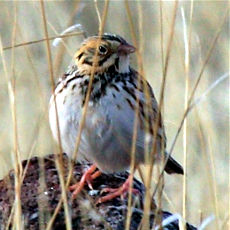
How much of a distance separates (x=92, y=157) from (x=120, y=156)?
13 centimetres

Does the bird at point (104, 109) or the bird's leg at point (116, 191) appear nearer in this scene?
the bird's leg at point (116, 191)

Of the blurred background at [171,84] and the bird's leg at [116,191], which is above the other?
the bird's leg at [116,191]

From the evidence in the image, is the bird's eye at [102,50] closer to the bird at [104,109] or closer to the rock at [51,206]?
the bird at [104,109]

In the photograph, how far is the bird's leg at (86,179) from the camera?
4.55 metres

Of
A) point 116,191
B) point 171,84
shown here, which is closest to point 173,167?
point 116,191

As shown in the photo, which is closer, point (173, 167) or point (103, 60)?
point (103, 60)

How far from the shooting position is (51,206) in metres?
4.44

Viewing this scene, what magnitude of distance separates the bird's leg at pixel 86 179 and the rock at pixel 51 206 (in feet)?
0.12

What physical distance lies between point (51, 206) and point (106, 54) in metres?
0.88

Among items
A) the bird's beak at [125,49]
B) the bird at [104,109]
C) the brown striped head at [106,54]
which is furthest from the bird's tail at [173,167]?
the bird's beak at [125,49]

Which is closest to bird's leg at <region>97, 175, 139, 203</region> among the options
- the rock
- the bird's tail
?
the rock

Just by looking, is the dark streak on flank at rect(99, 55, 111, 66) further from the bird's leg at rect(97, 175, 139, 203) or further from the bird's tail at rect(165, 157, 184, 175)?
the bird's tail at rect(165, 157, 184, 175)

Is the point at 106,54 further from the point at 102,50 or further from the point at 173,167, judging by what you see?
the point at 173,167

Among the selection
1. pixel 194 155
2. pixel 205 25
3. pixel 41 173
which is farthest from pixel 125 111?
pixel 205 25
